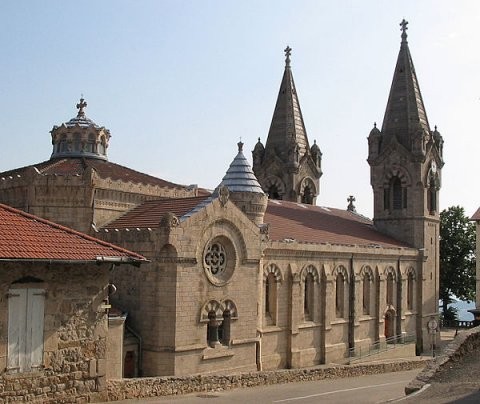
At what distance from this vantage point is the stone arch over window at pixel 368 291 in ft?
133

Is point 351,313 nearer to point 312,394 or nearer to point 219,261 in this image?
point 219,261

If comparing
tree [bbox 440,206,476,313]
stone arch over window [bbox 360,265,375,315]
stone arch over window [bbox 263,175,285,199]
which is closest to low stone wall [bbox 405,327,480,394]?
stone arch over window [bbox 360,265,375,315]

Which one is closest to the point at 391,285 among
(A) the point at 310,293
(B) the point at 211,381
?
(A) the point at 310,293

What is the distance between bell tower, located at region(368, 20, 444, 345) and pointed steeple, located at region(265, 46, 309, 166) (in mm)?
5546

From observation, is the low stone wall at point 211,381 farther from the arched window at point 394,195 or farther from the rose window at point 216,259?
the arched window at point 394,195

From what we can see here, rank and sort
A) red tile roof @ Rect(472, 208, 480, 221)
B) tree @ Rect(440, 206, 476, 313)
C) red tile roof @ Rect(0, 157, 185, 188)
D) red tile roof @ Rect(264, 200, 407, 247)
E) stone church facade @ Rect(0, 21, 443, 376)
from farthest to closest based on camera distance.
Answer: tree @ Rect(440, 206, 476, 313) < red tile roof @ Rect(472, 208, 480, 221) < red tile roof @ Rect(264, 200, 407, 247) < red tile roof @ Rect(0, 157, 185, 188) < stone church facade @ Rect(0, 21, 443, 376)

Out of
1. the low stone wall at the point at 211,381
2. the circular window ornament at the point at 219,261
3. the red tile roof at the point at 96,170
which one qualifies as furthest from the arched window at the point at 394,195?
the circular window ornament at the point at 219,261

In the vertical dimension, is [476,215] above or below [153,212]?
above

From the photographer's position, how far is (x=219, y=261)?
27250 mm

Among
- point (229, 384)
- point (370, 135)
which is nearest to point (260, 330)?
point (229, 384)

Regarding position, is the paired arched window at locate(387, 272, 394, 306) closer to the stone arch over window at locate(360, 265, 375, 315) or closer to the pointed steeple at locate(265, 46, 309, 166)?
the stone arch over window at locate(360, 265, 375, 315)

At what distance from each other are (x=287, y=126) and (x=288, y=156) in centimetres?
277

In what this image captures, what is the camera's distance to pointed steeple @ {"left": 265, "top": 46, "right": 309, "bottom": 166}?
51.1 metres

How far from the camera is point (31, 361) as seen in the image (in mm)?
14859
